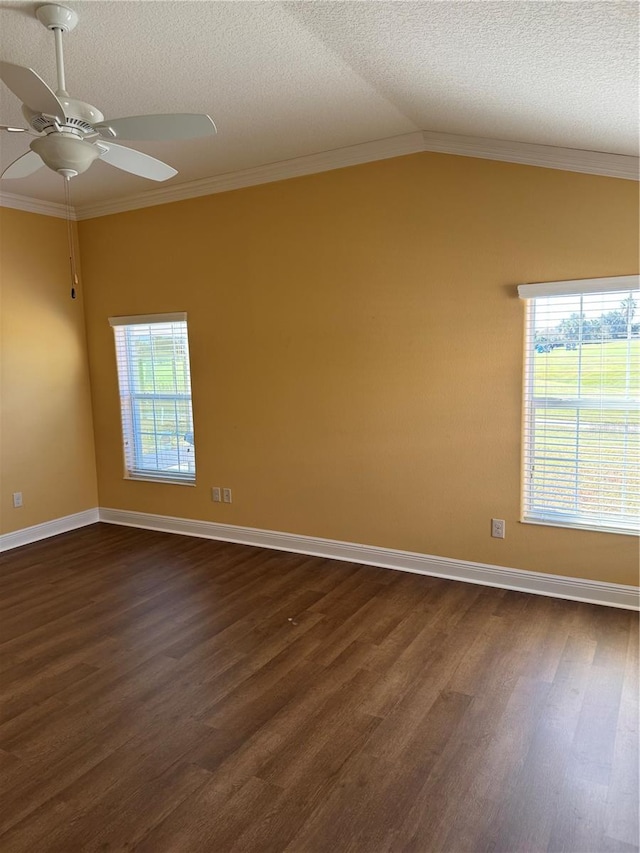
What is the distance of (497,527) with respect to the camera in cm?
364

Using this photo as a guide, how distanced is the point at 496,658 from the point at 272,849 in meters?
1.48

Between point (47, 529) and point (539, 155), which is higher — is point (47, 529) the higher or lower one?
the lower one

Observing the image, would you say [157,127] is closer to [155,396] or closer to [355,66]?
[355,66]

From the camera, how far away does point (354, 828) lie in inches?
73.1

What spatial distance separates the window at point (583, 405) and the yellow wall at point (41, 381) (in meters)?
3.95

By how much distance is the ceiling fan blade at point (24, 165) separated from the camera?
2375mm

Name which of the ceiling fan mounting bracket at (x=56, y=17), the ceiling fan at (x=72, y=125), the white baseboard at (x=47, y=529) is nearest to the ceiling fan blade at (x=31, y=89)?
the ceiling fan at (x=72, y=125)

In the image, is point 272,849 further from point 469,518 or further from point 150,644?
point 469,518

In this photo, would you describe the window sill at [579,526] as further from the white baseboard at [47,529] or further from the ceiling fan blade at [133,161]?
the white baseboard at [47,529]

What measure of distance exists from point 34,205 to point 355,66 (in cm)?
341

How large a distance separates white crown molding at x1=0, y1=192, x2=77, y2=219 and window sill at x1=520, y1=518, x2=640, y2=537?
4573 millimetres

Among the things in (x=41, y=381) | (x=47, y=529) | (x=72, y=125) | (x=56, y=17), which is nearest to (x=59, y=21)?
(x=56, y=17)

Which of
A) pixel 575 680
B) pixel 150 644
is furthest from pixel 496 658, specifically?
pixel 150 644

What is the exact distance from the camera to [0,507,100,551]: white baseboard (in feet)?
15.5
